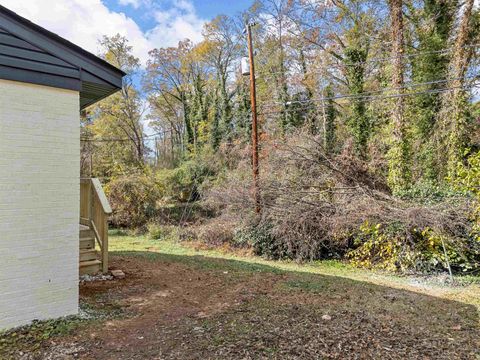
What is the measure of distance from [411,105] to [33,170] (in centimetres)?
1307

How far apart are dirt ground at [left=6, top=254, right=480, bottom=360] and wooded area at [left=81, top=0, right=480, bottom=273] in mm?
2222

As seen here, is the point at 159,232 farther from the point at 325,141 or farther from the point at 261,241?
the point at 325,141

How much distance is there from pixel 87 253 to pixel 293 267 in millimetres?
4602

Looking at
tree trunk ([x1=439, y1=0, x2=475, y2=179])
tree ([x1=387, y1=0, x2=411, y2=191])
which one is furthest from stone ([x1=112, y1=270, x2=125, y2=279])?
tree trunk ([x1=439, y1=0, x2=475, y2=179])

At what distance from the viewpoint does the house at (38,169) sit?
11.9 feet

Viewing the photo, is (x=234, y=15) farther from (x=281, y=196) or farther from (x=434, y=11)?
(x=281, y=196)

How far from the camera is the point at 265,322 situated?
388 centimetres

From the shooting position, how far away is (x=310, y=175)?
9.43 meters

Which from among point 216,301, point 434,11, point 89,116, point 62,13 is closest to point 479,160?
point 216,301

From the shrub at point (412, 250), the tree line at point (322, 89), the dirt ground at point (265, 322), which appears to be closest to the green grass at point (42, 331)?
the dirt ground at point (265, 322)

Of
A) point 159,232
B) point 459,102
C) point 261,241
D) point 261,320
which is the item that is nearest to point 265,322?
point 261,320

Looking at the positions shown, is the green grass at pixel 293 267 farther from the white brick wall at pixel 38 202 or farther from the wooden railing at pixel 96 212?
the white brick wall at pixel 38 202

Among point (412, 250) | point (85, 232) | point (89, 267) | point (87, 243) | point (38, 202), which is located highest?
point (38, 202)

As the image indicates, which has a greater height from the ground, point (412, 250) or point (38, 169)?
point (38, 169)
